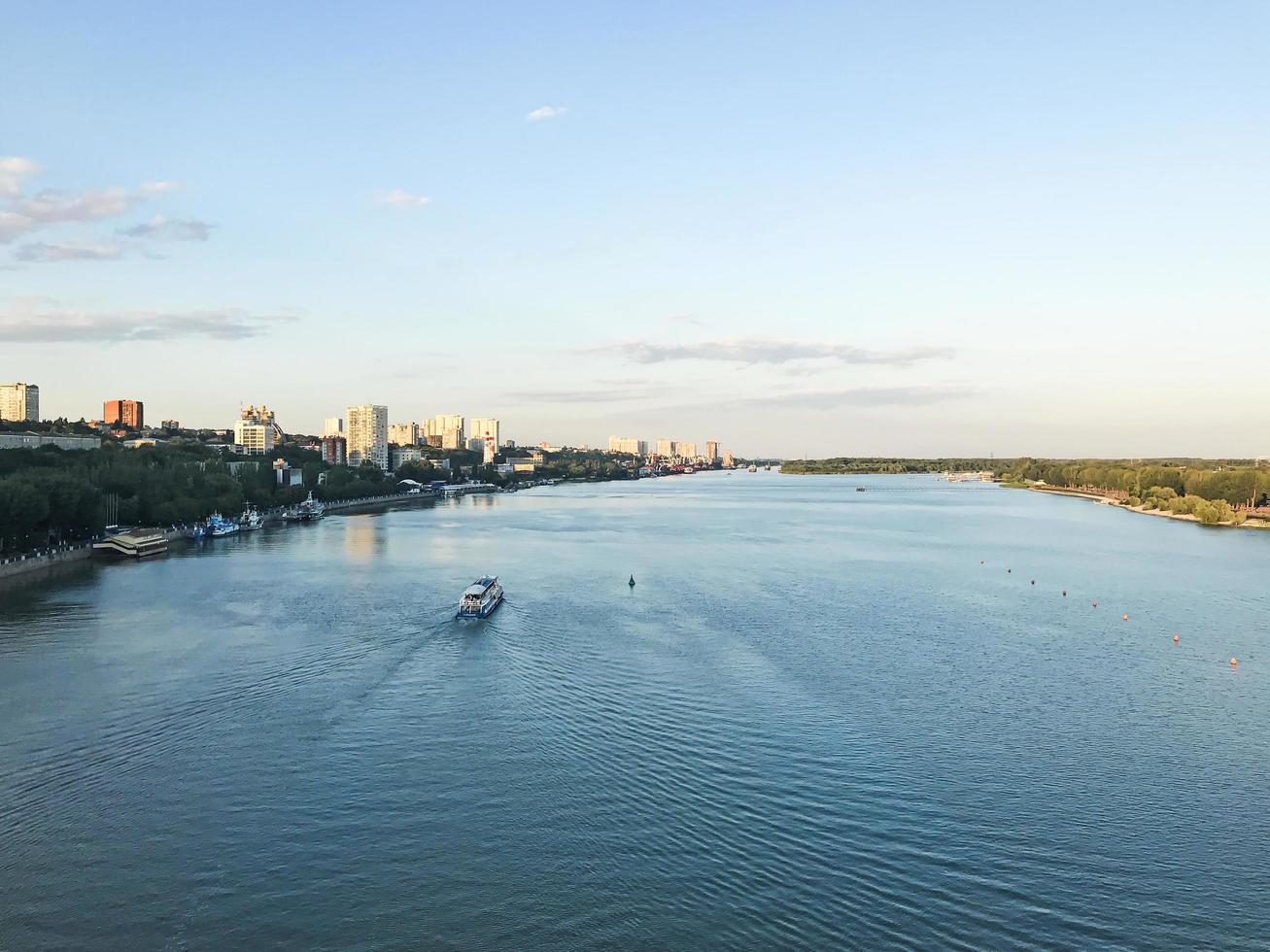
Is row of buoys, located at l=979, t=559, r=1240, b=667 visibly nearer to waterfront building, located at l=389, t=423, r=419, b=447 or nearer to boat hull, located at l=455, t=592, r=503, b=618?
boat hull, located at l=455, t=592, r=503, b=618

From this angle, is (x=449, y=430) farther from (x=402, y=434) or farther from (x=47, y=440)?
(x=47, y=440)

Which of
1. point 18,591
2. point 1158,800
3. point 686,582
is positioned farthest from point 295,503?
point 1158,800

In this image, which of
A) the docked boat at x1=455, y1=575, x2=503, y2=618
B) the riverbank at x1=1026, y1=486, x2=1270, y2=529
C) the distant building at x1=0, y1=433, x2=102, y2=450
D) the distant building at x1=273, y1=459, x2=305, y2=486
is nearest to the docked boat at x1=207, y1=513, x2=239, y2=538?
the distant building at x1=0, y1=433, x2=102, y2=450

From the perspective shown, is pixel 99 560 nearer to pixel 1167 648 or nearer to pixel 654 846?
pixel 654 846

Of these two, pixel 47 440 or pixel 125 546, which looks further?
pixel 47 440

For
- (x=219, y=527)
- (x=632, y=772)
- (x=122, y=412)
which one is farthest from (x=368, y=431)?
(x=632, y=772)
